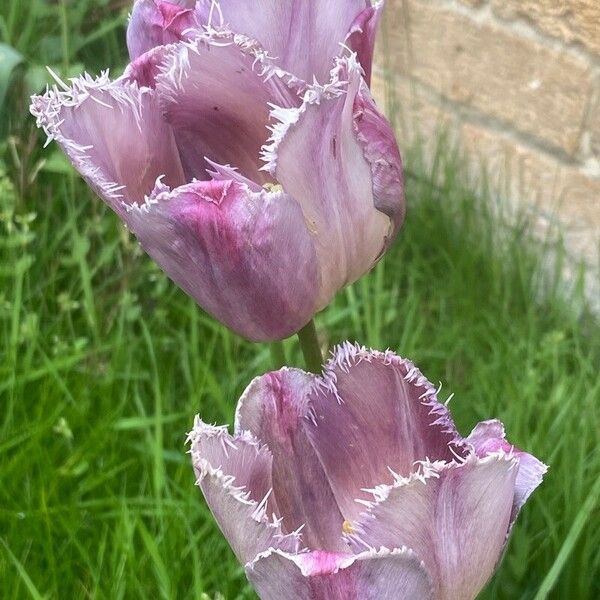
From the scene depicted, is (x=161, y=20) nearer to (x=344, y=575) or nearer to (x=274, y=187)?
(x=274, y=187)

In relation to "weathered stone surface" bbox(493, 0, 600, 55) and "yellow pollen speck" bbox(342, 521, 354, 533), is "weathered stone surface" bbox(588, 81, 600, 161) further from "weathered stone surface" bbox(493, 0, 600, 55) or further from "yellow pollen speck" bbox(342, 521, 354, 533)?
"yellow pollen speck" bbox(342, 521, 354, 533)

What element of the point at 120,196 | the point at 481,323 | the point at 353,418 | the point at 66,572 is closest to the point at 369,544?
the point at 353,418

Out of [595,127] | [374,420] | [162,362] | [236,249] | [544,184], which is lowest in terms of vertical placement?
[162,362]

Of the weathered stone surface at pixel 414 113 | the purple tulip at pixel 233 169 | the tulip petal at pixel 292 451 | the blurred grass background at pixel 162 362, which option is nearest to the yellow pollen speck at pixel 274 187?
the purple tulip at pixel 233 169

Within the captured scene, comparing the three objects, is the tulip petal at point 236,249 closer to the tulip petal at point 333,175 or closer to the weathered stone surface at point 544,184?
the tulip petal at point 333,175

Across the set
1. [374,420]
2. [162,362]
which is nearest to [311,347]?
[374,420]

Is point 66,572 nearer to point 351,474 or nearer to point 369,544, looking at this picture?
point 351,474
